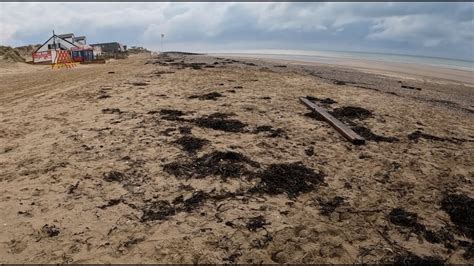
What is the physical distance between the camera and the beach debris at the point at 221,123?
9.35m

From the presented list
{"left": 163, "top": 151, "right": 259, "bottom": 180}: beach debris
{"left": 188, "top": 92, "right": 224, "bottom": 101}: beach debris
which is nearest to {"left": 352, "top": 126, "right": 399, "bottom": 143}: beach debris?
{"left": 163, "top": 151, "right": 259, "bottom": 180}: beach debris

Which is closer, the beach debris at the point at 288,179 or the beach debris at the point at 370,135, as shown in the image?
the beach debris at the point at 288,179

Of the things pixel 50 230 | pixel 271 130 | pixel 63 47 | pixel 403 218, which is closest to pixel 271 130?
pixel 271 130

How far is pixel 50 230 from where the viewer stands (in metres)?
5.03

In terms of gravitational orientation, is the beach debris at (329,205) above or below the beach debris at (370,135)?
below

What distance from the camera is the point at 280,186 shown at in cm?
643

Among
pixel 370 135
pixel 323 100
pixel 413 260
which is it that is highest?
pixel 323 100

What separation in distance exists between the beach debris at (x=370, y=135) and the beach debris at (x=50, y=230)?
6689mm

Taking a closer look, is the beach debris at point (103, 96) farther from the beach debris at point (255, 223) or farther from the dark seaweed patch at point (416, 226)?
the dark seaweed patch at point (416, 226)

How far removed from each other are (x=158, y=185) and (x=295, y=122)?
475 centimetres

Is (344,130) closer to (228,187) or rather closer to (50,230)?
(228,187)

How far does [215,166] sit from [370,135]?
4.19 metres

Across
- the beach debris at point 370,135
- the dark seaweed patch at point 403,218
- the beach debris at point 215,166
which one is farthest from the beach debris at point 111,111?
the dark seaweed patch at point 403,218

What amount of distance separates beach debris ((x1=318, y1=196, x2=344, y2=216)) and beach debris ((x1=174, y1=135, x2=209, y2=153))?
9.41ft
